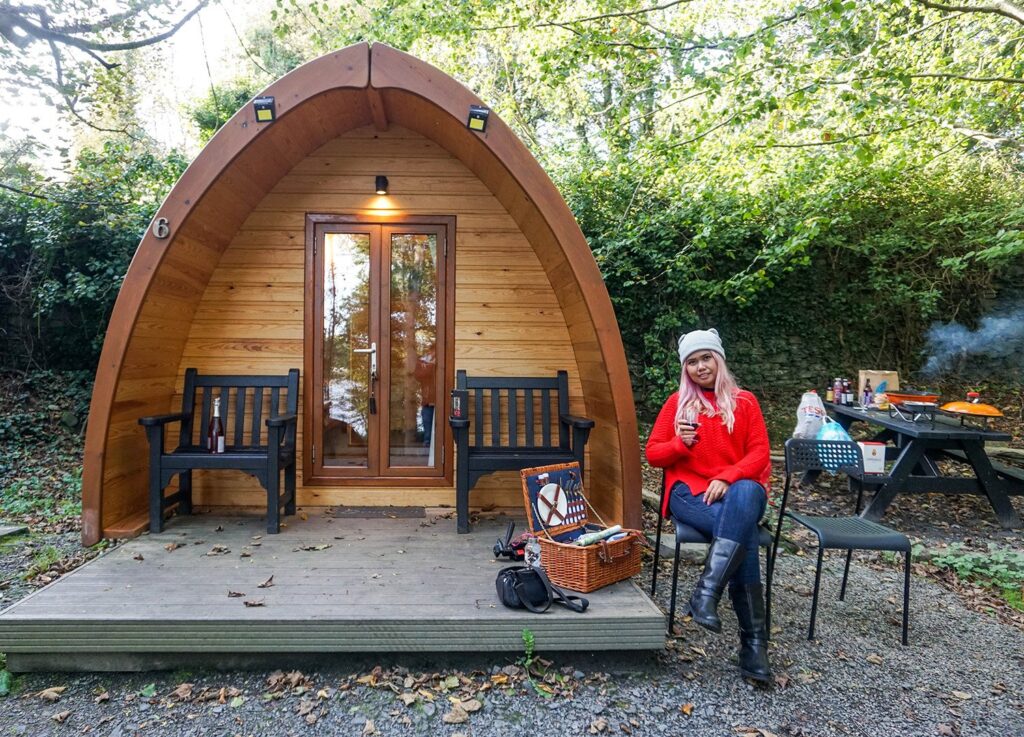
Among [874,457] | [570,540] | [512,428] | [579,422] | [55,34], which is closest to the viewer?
[570,540]

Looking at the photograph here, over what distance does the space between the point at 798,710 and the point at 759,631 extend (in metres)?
0.29

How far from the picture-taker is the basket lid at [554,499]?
2.89 meters

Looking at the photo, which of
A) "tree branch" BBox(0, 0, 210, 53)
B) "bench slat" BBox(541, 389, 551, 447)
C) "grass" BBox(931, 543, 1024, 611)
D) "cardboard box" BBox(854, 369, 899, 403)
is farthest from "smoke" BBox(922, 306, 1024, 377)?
"tree branch" BBox(0, 0, 210, 53)

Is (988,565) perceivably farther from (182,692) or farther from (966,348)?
(966,348)

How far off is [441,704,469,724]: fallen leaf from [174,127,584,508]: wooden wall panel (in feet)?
6.52

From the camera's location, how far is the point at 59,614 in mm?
2262

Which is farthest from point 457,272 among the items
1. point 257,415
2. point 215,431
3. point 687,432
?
point 687,432

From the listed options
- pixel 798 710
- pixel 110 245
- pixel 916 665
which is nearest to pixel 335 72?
pixel 798 710

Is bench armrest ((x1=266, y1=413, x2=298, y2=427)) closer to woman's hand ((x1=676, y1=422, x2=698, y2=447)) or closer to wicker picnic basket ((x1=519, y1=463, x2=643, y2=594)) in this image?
wicker picnic basket ((x1=519, y1=463, x2=643, y2=594))

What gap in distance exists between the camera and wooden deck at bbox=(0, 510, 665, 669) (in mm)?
2254

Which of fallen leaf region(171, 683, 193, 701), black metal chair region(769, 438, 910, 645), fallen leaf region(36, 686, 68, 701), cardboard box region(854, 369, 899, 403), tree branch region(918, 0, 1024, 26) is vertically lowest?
fallen leaf region(36, 686, 68, 701)

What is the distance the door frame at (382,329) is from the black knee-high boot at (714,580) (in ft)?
7.25

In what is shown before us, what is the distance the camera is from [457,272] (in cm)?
405

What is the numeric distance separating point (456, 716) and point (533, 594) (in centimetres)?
55
